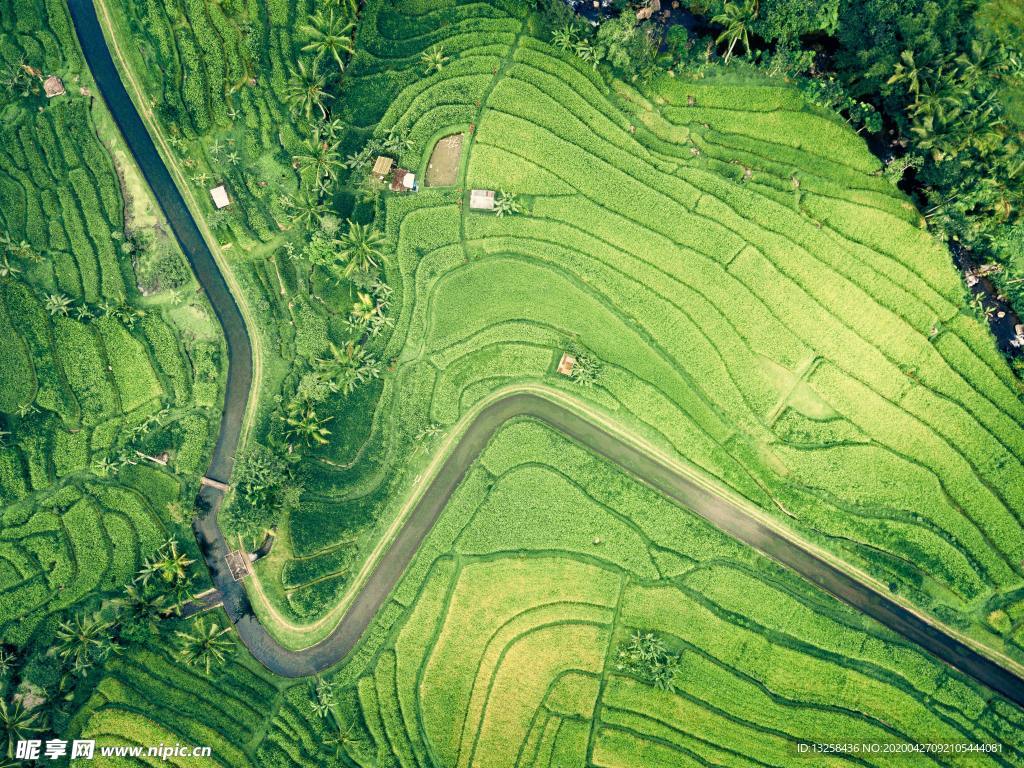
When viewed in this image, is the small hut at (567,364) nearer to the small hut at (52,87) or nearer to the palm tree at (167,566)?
the palm tree at (167,566)

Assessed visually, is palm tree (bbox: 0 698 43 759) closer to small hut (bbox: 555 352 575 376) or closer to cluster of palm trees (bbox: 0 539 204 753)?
cluster of palm trees (bbox: 0 539 204 753)

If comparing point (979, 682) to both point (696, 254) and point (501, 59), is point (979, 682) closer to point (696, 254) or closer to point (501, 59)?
point (696, 254)

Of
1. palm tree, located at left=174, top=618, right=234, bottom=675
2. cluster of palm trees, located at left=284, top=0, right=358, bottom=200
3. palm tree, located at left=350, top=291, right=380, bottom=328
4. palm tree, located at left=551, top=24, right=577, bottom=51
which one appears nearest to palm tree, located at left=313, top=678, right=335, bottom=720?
palm tree, located at left=174, top=618, right=234, bottom=675

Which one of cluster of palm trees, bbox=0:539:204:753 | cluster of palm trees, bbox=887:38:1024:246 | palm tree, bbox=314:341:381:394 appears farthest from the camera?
palm tree, bbox=314:341:381:394

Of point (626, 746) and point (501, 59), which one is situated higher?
point (501, 59)

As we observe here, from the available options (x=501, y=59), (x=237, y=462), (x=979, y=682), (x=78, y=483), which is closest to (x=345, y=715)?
(x=237, y=462)

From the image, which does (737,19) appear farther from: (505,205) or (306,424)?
(306,424)
